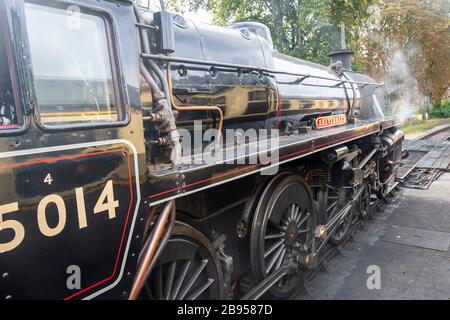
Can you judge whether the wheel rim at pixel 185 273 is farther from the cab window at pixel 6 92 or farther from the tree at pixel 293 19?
the tree at pixel 293 19

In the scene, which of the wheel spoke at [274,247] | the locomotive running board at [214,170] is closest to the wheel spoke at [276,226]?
the wheel spoke at [274,247]

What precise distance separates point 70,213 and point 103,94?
0.51m

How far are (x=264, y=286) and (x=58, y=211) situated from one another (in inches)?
74.5

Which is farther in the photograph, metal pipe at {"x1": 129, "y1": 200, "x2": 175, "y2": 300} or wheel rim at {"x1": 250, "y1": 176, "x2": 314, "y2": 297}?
wheel rim at {"x1": 250, "y1": 176, "x2": 314, "y2": 297}

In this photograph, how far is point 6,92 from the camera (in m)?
1.14

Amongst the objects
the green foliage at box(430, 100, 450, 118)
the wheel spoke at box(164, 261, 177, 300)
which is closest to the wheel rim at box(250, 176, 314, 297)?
the wheel spoke at box(164, 261, 177, 300)

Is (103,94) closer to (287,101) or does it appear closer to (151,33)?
(151,33)

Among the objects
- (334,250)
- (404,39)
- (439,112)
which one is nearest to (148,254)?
(334,250)

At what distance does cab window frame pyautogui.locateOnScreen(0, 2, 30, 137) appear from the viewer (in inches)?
44.3

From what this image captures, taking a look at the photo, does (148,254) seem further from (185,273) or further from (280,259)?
(280,259)

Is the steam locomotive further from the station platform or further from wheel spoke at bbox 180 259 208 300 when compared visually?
the station platform

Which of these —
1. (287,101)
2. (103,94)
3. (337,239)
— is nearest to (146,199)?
(103,94)

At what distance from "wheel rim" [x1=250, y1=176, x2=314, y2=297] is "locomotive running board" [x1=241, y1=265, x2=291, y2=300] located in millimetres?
71

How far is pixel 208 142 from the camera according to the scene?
2467 millimetres
